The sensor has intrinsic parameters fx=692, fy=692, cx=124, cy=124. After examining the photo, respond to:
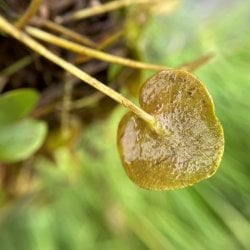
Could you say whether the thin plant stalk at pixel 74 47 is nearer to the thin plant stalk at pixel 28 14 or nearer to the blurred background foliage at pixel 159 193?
the thin plant stalk at pixel 28 14

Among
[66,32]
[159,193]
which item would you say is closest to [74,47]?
[66,32]

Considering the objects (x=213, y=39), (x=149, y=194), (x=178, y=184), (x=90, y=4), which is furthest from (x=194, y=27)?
(x=178, y=184)

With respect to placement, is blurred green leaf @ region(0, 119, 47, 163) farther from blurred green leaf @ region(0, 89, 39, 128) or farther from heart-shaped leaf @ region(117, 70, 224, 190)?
heart-shaped leaf @ region(117, 70, 224, 190)

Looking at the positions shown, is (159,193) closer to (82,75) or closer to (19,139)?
(19,139)

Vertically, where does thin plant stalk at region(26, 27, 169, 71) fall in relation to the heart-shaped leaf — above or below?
below

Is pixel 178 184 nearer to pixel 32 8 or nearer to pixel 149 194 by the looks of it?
pixel 32 8

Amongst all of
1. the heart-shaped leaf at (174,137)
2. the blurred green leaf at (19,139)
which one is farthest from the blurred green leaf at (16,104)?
the heart-shaped leaf at (174,137)

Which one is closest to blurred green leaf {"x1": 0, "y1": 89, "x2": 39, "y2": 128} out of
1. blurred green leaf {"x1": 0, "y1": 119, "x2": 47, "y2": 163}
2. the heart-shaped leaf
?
blurred green leaf {"x1": 0, "y1": 119, "x2": 47, "y2": 163}
